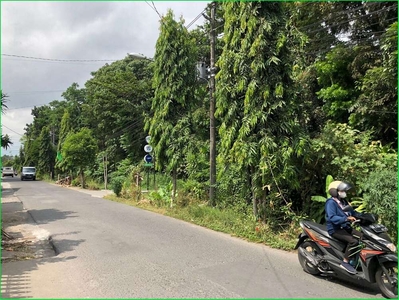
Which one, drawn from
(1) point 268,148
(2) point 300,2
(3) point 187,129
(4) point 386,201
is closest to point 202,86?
(3) point 187,129

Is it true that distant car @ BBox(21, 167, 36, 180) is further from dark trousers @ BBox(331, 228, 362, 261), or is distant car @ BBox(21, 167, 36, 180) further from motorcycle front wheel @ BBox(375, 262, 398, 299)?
motorcycle front wheel @ BBox(375, 262, 398, 299)

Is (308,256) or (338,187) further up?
(338,187)

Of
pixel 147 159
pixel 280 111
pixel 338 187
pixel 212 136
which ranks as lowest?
pixel 338 187

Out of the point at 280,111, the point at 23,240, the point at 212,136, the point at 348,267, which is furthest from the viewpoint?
the point at 212,136

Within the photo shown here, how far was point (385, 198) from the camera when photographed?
6.41 m

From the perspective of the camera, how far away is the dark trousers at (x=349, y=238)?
4844 millimetres

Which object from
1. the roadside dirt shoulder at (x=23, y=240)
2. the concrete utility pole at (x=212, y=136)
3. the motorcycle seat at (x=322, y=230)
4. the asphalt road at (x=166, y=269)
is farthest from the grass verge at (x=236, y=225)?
the roadside dirt shoulder at (x=23, y=240)

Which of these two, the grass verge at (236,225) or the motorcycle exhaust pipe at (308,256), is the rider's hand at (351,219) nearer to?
the motorcycle exhaust pipe at (308,256)

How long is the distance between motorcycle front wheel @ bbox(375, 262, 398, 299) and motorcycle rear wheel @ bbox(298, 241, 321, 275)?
1.03 metres

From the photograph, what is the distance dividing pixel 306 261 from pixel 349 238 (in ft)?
3.27

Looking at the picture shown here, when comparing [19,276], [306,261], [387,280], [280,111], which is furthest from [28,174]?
[387,280]

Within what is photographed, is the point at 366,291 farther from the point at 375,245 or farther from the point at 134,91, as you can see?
the point at 134,91

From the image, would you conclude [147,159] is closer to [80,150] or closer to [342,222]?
[342,222]

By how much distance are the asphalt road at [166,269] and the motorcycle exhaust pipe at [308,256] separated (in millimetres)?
243
